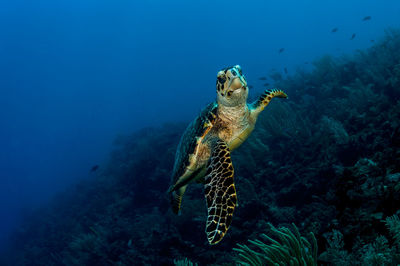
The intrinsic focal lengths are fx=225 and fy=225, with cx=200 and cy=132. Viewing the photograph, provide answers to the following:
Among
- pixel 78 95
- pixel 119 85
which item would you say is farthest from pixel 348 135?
pixel 78 95

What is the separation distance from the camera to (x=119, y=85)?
79562 mm

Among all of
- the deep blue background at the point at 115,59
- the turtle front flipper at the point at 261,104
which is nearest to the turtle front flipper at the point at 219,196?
the turtle front flipper at the point at 261,104

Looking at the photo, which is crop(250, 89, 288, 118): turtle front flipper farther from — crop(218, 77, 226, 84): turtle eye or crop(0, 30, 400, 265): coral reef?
crop(0, 30, 400, 265): coral reef

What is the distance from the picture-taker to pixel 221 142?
3.00m

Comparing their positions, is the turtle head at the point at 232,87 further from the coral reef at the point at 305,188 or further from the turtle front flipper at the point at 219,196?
the coral reef at the point at 305,188

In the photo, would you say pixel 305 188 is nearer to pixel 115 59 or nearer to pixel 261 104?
pixel 261 104

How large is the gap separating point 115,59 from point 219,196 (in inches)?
4382

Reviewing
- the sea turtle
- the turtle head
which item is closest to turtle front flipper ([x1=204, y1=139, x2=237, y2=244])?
the sea turtle

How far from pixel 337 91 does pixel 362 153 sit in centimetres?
429

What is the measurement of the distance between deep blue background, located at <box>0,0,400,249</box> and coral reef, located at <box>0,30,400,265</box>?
23.9 m

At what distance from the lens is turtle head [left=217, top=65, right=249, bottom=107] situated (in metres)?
2.76

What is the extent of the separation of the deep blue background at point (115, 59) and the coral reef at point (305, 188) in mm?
23871

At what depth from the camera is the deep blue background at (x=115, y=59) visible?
40875 mm

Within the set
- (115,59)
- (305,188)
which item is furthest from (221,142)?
(115,59)
